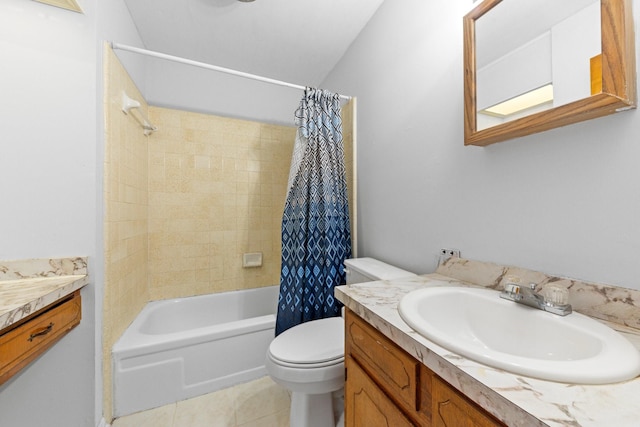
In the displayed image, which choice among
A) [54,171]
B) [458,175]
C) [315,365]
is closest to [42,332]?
[54,171]

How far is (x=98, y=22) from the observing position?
1223 millimetres

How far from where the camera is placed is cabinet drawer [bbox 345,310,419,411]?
1.96ft

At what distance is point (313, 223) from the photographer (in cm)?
164

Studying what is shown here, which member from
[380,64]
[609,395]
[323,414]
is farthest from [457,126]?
[323,414]

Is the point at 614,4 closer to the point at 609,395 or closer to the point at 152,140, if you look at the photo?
the point at 609,395

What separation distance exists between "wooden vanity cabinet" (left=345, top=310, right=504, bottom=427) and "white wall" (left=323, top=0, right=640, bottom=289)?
0.56 meters

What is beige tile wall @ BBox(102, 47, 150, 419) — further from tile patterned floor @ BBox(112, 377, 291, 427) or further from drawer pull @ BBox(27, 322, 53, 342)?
drawer pull @ BBox(27, 322, 53, 342)

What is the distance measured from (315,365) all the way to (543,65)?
133cm

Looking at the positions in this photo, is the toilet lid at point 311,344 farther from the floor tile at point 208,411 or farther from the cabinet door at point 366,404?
the floor tile at point 208,411

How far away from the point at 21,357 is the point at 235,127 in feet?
6.47

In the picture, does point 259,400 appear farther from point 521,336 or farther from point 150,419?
point 521,336

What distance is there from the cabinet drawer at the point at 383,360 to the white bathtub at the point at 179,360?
3.31 feet

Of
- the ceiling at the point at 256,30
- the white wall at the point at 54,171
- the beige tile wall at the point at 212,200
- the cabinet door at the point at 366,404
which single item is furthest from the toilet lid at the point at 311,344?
the ceiling at the point at 256,30

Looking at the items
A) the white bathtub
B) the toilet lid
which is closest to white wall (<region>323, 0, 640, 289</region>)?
the toilet lid
